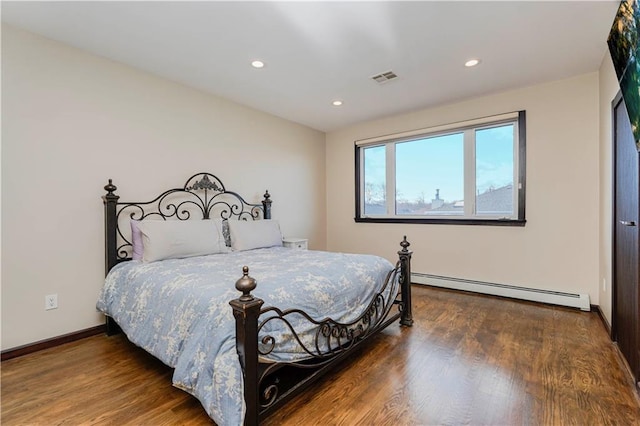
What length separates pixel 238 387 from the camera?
1335mm

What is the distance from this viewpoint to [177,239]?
271cm

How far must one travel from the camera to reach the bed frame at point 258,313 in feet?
4.50

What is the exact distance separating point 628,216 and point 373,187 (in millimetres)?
3114

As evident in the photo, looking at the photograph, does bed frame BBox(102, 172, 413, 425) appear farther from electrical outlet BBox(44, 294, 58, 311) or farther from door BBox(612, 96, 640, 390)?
door BBox(612, 96, 640, 390)

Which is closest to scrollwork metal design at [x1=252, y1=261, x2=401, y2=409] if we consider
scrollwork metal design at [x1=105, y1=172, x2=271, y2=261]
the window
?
the window

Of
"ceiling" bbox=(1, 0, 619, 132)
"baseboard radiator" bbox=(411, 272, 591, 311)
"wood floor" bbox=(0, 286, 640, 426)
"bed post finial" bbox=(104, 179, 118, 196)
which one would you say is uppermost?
"ceiling" bbox=(1, 0, 619, 132)

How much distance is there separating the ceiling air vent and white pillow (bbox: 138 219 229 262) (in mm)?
2315

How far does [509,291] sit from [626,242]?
161 centimetres

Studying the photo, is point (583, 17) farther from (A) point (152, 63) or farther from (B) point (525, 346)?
(A) point (152, 63)

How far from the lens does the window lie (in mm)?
3613

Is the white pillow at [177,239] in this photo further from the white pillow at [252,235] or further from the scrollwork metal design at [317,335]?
the scrollwork metal design at [317,335]

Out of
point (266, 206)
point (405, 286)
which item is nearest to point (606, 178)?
point (405, 286)

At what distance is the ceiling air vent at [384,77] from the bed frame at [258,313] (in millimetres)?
→ 1709

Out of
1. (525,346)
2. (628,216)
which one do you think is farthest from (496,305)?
(628,216)
